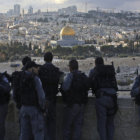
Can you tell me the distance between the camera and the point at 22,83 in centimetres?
386

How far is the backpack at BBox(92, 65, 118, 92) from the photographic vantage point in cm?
418

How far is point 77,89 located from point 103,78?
320 mm

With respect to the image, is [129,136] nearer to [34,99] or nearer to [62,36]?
[34,99]

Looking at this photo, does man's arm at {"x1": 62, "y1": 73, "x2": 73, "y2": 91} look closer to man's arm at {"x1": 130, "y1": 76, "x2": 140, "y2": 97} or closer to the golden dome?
man's arm at {"x1": 130, "y1": 76, "x2": 140, "y2": 97}

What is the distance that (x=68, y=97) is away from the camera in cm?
417

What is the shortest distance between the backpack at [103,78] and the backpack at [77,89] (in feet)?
0.38

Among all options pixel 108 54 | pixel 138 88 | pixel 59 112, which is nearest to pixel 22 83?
pixel 59 112

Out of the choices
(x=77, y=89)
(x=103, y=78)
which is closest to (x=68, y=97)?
(x=77, y=89)

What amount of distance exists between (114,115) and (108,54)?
55.8 meters

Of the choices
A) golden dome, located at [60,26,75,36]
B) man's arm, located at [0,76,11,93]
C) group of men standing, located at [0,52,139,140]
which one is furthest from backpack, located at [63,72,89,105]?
golden dome, located at [60,26,75,36]

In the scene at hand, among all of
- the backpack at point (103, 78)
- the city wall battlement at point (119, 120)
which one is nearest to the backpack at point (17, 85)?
the city wall battlement at point (119, 120)

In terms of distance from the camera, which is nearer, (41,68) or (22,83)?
(22,83)

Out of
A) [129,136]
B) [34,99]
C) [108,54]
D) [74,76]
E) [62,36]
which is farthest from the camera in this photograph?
[62,36]

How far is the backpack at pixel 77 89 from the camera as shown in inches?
163
